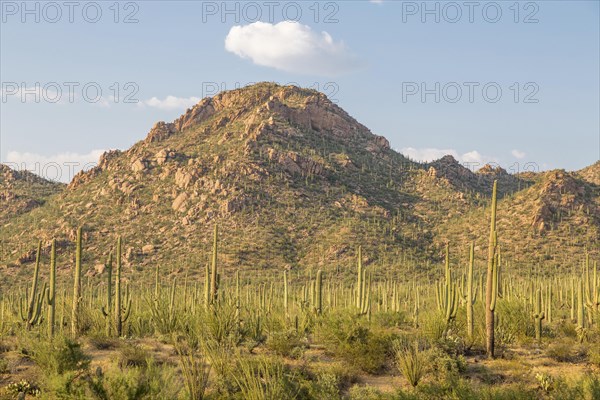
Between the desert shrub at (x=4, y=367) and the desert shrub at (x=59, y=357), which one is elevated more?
the desert shrub at (x=59, y=357)

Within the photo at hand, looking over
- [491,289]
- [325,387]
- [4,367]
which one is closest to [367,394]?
[325,387]

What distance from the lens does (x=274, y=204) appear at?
6581 cm

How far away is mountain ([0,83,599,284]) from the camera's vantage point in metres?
57.7

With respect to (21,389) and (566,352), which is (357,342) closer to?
(566,352)

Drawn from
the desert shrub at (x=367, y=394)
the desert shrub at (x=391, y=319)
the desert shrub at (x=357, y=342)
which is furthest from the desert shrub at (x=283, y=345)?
the desert shrub at (x=391, y=319)

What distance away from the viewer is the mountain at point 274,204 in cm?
5769

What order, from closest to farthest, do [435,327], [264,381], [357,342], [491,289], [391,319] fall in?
[264,381], [357,342], [491,289], [435,327], [391,319]

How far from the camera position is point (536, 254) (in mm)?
55125

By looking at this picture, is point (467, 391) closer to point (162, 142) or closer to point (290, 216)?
point (290, 216)

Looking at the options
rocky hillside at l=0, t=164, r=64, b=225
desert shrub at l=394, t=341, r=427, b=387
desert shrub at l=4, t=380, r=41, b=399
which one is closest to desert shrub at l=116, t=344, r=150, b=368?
desert shrub at l=4, t=380, r=41, b=399

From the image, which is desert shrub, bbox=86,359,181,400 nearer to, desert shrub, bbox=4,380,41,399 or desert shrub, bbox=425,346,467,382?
desert shrub, bbox=4,380,41,399

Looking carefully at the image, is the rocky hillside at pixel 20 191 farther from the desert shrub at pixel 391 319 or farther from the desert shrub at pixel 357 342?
the desert shrub at pixel 357 342

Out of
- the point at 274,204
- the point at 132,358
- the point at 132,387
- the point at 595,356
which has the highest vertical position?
the point at 274,204

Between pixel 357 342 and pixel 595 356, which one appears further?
pixel 595 356
